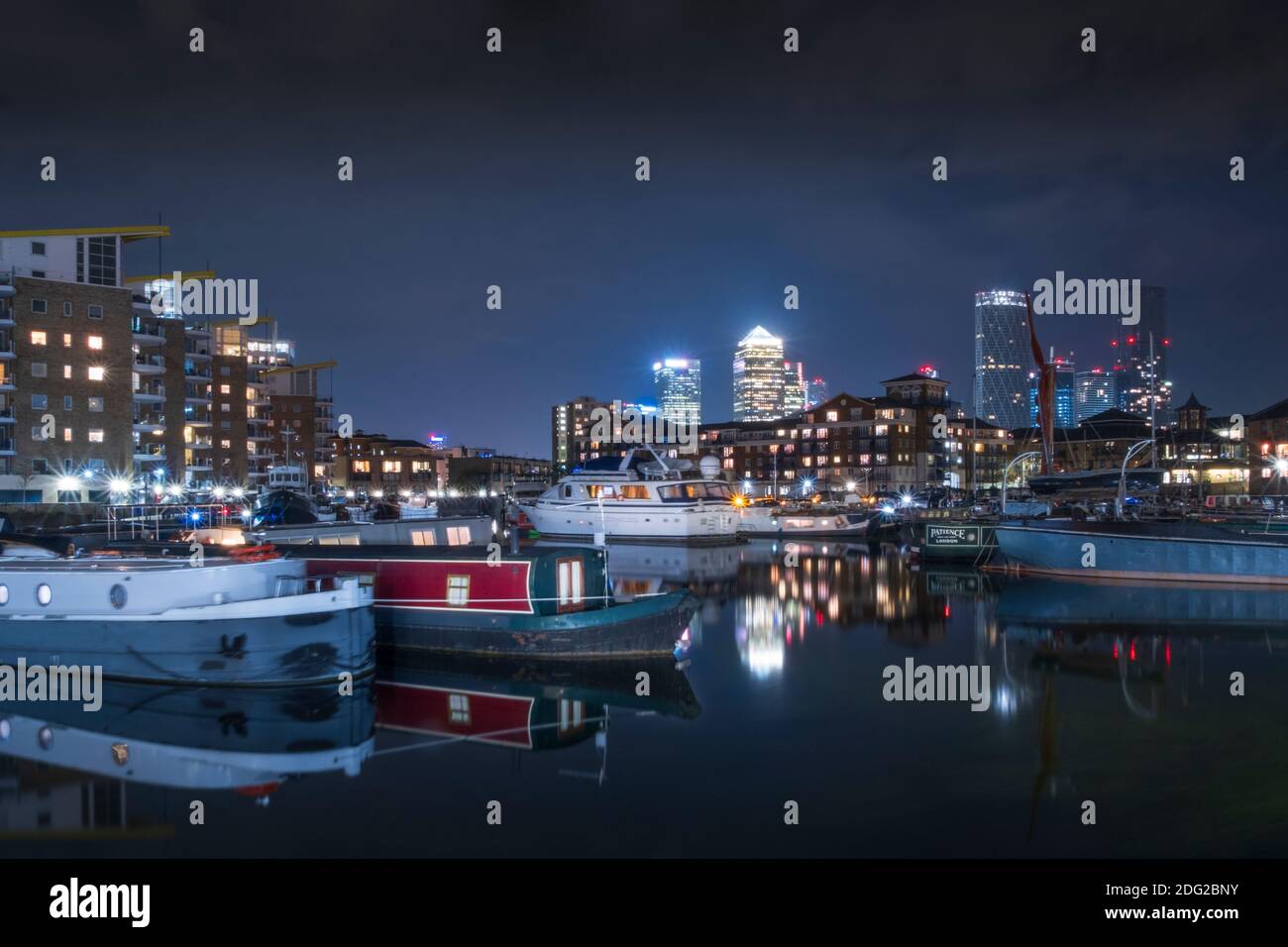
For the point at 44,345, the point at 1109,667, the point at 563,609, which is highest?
the point at 44,345

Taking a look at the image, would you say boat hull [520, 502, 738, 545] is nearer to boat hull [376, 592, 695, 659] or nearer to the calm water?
the calm water

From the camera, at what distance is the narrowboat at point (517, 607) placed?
70.8ft

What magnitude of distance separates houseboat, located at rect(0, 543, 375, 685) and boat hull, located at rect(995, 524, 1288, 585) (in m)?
31.4

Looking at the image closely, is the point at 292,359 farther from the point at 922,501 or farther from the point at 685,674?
the point at 685,674

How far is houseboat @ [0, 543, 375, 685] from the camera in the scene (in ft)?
61.9

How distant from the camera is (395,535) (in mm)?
32312

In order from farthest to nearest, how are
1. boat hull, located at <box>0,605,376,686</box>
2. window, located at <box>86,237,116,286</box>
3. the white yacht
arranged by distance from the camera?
window, located at <box>86,237,116,286</box> < the white yacht < boat hull, located at <box>0,605,376,686</box>

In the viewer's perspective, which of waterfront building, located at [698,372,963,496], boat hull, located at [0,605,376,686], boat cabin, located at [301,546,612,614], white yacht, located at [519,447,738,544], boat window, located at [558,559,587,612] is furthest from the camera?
waterfront building, located at [698,372,963,496]

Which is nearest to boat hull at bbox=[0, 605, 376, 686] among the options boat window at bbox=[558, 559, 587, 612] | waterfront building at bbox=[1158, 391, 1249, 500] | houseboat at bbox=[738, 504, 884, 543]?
boat window at bbox=[558, 559, 587, 612]

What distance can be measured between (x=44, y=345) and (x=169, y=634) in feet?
183

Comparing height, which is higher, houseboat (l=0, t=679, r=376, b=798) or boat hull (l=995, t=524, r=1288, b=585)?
boat hull (l=995, t=524, r=1288, b=585)

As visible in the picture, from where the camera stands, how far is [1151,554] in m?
36.9
